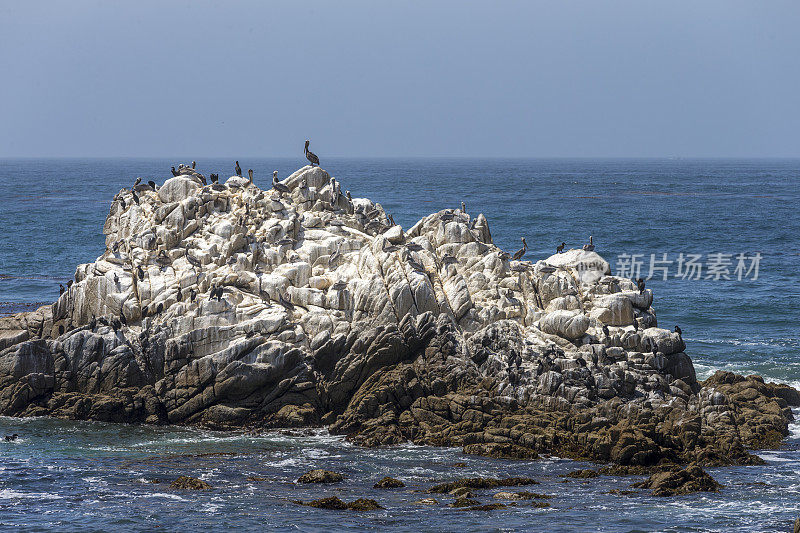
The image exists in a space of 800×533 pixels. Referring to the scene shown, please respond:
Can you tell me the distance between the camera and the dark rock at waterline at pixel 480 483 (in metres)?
32.4

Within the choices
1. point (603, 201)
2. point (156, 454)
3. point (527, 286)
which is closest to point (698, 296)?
point (527, 286)

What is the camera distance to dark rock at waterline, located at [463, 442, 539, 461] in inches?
1414

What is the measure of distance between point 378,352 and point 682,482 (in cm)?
1259

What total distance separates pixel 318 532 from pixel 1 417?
693 inches

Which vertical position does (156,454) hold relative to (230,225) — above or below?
below

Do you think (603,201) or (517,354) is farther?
(603,201)

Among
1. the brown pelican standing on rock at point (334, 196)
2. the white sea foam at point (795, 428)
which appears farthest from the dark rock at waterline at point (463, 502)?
the brown pelican standing on rock at point (334, 196)

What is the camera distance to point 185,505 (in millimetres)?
31156

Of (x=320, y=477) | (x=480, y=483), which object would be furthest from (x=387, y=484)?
(x=480, y=483)

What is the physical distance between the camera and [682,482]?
107ft

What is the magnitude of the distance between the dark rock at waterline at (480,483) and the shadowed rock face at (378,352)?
2.81 m

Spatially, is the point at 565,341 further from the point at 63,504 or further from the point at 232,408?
the point at 63,504

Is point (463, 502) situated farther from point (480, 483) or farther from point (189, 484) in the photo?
point (189, 484)

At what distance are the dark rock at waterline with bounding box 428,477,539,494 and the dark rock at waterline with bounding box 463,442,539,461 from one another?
2542 mm
